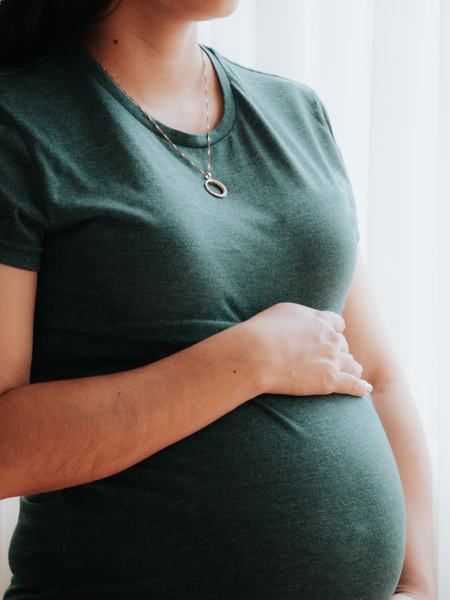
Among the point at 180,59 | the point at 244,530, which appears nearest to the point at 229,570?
the point at 244,530

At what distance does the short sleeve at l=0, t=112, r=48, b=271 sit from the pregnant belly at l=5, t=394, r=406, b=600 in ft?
0.91

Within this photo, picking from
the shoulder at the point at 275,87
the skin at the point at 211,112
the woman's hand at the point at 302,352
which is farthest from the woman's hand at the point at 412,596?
the shoulder at the point at 275,87

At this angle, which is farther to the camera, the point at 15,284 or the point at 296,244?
the point at 296,244

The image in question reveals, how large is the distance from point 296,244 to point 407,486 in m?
0.41

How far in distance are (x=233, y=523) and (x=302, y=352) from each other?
229 mm

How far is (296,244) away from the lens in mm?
957

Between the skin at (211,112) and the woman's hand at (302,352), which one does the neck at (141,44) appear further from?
the woman's hand at (302,352)

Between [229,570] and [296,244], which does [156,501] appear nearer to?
[229,570]

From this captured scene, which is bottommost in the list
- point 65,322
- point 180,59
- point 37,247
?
point 65,322

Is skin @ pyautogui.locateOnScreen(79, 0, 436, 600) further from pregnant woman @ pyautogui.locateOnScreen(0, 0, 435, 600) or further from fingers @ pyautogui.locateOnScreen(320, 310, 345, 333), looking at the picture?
fingers @ pyautogui.locateOnScreen(320, 310, 345, 333)

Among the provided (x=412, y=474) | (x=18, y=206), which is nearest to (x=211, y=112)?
(x=18, y=206)

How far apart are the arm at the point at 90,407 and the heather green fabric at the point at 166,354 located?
4cm

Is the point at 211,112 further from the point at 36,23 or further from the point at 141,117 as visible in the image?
the point at 36,23

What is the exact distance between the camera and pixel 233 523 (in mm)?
823
